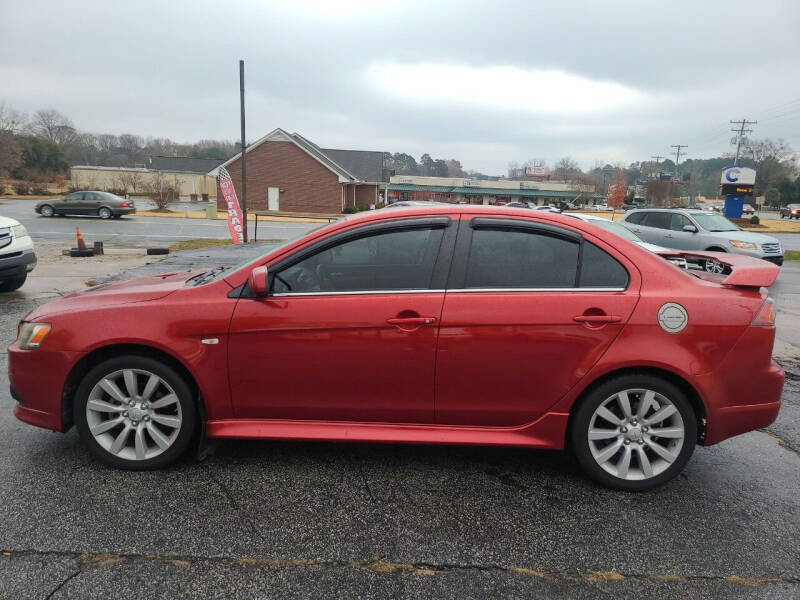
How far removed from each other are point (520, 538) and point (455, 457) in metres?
0.94

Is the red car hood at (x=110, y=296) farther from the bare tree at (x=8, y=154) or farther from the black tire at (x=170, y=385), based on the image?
the bare tree at (x=8, y=154)

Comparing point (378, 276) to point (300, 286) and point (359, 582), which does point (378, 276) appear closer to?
point (300, 286)

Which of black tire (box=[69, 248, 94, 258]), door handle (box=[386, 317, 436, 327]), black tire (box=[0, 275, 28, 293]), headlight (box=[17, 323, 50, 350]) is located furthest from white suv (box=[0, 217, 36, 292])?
door handle (box=[386, 317, 436, 327])

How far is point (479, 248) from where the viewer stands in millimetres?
3301

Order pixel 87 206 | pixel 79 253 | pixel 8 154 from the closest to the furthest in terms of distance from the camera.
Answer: pixel 79 253 → pixel 87 206 → pixel 8 154

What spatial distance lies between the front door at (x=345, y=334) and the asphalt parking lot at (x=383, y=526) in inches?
18.3

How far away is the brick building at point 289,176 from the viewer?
154 feet

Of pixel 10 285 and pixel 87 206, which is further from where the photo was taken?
pixel 87 206

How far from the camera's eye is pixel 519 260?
330cm

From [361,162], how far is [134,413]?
55.1 meters

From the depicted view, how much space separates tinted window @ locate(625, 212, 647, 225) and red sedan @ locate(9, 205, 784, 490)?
1291 cm

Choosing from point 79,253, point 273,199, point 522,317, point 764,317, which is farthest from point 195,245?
point 273,199

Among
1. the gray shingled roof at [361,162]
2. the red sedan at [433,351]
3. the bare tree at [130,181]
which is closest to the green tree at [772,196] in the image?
the gray shingled roof at [361,162]

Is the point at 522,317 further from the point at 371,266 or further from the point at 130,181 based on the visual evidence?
the point at 130,181
